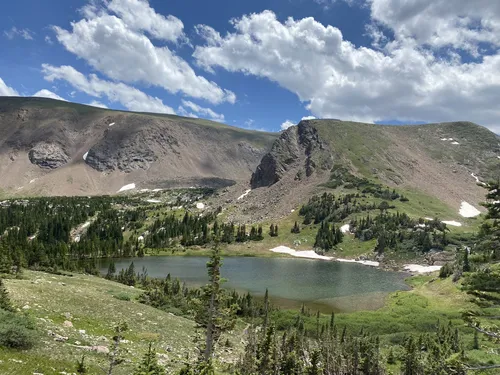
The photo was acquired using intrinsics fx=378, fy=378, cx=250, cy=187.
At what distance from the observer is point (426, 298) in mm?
96688

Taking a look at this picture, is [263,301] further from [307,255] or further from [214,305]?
[307,255]

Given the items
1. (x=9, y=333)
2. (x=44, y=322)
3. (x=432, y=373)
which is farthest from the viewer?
(x=432, y=373)

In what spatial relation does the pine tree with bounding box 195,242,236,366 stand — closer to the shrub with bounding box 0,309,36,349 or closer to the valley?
the valley

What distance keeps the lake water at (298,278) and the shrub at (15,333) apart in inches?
2734

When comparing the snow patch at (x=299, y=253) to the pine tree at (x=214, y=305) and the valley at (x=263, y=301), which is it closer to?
the valley at (x=263, y=301)

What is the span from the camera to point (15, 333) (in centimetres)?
2330

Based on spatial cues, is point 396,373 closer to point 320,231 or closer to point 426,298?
point 426,298

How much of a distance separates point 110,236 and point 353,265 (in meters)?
120

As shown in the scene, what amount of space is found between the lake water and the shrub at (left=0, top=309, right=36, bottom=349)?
228ft

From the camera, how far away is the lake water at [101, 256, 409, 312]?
9512cm

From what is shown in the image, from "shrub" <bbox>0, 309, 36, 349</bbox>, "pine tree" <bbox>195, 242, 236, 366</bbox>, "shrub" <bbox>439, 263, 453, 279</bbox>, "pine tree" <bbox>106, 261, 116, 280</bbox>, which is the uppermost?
"pine tree" <bbox>195, 242, 236, 366</bbox>

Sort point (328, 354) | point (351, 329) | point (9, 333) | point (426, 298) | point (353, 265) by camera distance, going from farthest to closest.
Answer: point (353, 265) < point (426, 298) < point (351, 329) < point (328, 354) < point (9, 333)

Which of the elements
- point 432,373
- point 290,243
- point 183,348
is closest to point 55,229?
point 290,243

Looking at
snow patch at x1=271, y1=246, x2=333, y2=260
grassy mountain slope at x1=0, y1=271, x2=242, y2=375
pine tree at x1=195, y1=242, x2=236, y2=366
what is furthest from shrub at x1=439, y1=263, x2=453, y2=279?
pine tree at x1=195, y1=242, x2=236, y2=366
